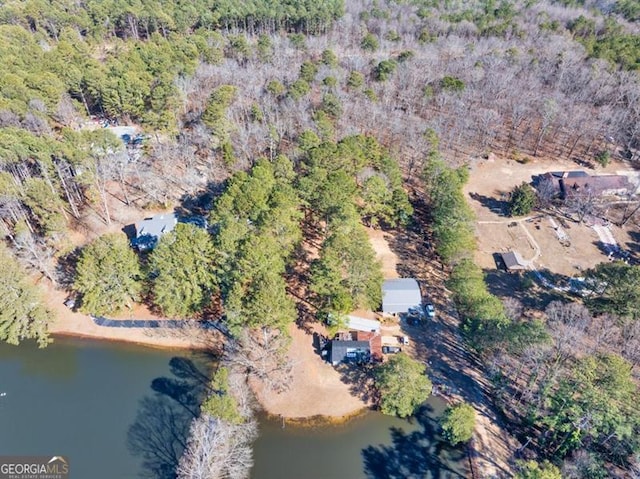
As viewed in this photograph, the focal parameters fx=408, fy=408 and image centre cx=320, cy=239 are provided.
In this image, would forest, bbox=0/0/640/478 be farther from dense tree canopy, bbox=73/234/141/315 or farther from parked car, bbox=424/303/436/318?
parked car, bbox=424/303/436/318

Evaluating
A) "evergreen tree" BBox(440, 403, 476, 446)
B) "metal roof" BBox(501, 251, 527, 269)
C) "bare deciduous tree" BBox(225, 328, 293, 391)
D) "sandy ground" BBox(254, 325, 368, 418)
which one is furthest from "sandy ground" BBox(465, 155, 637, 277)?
"bare deciduous tree" BBox(225, 328, 293, 391)

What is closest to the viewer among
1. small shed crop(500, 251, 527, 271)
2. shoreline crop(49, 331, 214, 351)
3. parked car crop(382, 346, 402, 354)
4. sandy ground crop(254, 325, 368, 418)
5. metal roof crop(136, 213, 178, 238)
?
sandy ground crop(254, 325, 368, 418)

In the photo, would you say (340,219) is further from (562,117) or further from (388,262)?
(562,117)

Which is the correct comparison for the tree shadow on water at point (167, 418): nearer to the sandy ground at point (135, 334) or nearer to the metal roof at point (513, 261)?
the sandy ground at point (135, 334)

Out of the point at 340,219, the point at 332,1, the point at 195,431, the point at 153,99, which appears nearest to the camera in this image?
the point at 195,431

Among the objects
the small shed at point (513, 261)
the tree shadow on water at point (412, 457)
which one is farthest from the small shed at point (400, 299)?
the small shed at point (513, 261)

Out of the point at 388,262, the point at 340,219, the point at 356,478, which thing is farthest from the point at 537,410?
the point at 340,219

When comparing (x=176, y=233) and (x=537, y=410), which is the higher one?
(x=176, y=233)
